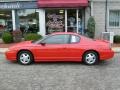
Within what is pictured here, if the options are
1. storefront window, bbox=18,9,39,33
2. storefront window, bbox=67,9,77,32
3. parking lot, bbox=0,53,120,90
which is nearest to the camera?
parking lot, bbox=0,53,120,90

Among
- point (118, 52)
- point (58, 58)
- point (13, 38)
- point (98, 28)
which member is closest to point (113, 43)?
point (98, 28)

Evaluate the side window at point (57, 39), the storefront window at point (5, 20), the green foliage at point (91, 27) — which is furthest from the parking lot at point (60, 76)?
the storefront window at point (5, 20)

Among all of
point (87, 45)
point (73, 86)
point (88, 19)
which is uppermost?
point (88, 19)

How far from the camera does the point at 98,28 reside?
63.0 ft

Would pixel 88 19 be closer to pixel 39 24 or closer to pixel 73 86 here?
pixel 39 24

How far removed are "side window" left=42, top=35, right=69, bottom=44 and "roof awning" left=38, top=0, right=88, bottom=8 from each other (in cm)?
785

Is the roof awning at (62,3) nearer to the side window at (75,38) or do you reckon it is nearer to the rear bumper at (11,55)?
the side window at (75,38)

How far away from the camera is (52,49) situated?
10.7m

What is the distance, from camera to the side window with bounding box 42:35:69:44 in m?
10.8

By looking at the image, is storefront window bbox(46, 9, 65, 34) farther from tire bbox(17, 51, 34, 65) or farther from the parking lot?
tire bbox(17, 51, 34, 65)

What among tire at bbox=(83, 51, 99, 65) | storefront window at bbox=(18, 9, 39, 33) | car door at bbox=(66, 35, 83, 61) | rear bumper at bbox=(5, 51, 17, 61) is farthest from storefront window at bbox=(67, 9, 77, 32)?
rear bumper at bbox=(5, 51, 17, 61)

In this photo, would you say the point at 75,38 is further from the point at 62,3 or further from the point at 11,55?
the point at 62,3

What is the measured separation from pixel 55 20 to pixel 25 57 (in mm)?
9165

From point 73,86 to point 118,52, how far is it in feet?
23.9
